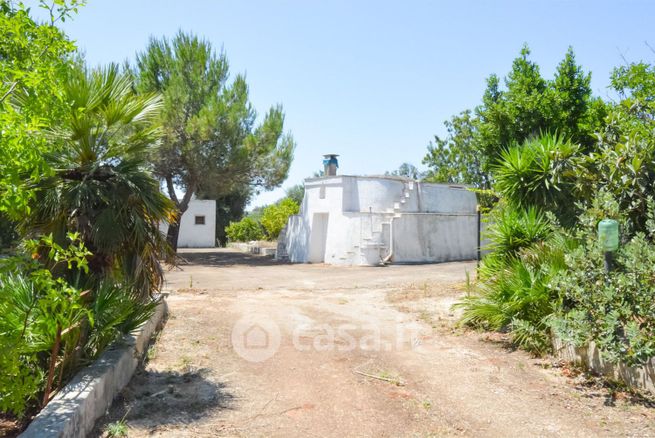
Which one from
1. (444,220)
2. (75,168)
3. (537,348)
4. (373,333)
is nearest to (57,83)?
(75,168)

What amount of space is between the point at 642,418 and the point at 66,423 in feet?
16.1

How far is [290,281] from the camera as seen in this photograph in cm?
1566

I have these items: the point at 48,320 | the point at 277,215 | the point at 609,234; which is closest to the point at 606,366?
the point at 609,234

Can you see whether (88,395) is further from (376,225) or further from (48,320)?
(376,225)

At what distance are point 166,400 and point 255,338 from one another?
2.71 metres

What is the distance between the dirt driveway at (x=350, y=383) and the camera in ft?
15.4

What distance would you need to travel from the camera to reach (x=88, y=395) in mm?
4312

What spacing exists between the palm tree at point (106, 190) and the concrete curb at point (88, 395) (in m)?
0.86

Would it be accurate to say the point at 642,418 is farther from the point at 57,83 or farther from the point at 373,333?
the point at 57,83

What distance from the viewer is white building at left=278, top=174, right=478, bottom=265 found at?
70.8ft

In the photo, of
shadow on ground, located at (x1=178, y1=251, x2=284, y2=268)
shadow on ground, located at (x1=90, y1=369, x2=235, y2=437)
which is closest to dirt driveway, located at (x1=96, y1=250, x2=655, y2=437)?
shadow on ground, located at (x1=90, y1=369, x2=235, y2=437)

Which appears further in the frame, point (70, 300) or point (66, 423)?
point (70, 300)

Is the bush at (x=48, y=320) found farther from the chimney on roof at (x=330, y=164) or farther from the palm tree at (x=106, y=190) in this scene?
the chimney on roof at (x=330, y=164)

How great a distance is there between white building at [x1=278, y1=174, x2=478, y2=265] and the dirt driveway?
11188 mm
